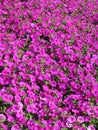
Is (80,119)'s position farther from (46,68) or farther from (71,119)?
(46,68)

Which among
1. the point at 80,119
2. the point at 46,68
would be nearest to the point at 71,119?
the point at 80,119

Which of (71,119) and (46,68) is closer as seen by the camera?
(71,119)

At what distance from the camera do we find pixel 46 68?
5348 millimetres

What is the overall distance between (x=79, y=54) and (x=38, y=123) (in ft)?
6.33

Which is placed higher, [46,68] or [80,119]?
[46,68]

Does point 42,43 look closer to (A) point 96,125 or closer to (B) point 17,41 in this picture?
(B) point 17,41

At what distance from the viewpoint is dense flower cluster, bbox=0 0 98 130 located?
14.6 ft

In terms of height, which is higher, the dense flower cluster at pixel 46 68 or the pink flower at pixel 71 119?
the dense flower cluster at pixel 46 68

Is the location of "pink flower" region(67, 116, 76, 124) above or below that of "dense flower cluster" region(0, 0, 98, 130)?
below

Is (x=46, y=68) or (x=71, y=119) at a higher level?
(x=46, y=68)

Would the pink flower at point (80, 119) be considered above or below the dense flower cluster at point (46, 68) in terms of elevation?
below

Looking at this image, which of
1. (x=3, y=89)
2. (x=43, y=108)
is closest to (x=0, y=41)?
(x=3, y=89)

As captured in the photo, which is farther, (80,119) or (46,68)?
(46,68)

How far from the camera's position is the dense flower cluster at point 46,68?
4457mm
